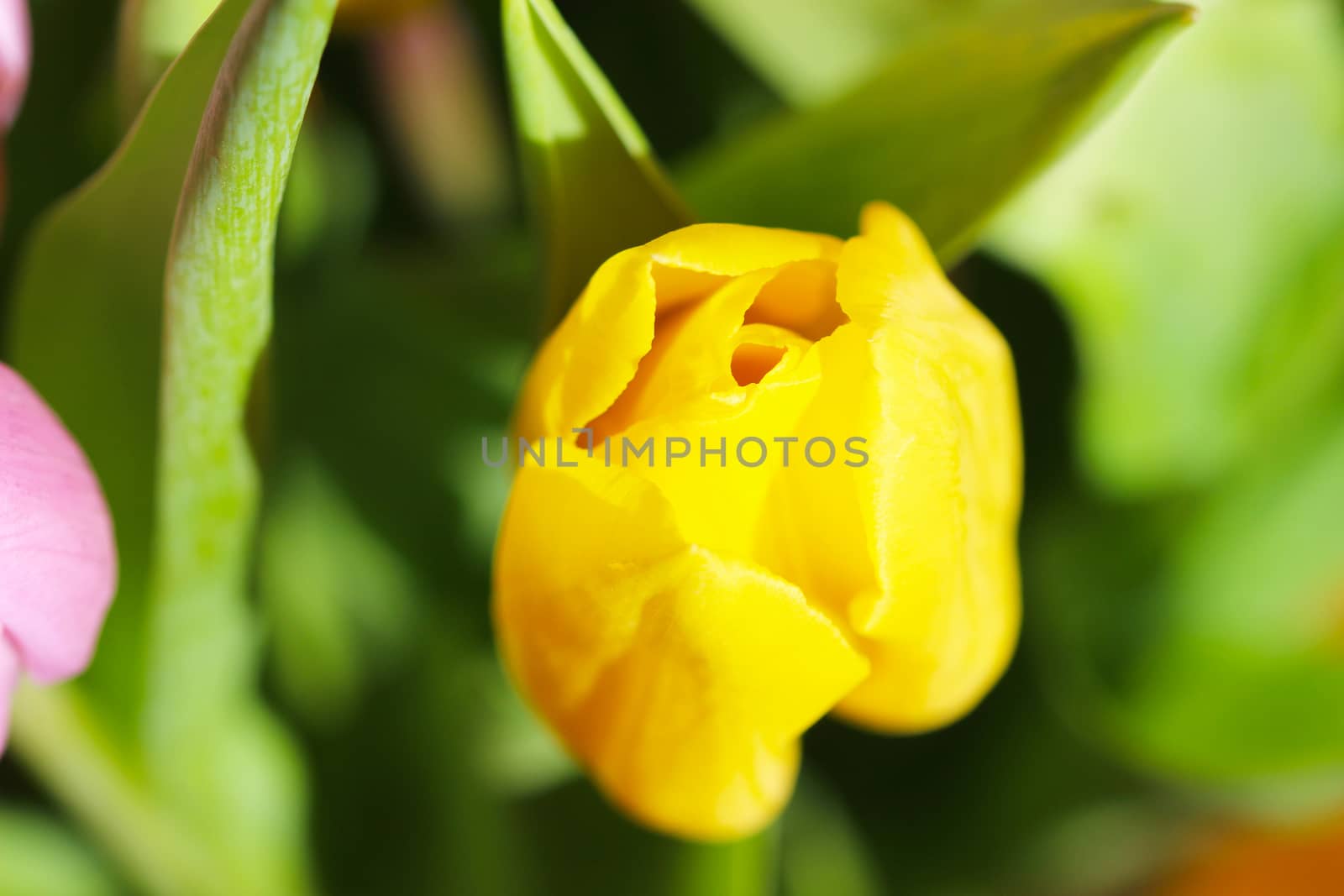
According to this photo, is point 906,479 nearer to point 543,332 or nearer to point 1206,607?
point 543,332

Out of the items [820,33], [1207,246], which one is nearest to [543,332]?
[820,33]

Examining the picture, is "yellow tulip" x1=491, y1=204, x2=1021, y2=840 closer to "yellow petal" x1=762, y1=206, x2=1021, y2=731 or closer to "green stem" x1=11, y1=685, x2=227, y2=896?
"yellow petal" x1=762, y1=206, x2=1021, y2=731

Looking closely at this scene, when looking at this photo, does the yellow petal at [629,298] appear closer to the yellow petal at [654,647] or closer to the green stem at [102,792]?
the yellow petal at [654,647]

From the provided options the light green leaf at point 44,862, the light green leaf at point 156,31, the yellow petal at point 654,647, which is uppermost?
the light green leaf at point 156,31

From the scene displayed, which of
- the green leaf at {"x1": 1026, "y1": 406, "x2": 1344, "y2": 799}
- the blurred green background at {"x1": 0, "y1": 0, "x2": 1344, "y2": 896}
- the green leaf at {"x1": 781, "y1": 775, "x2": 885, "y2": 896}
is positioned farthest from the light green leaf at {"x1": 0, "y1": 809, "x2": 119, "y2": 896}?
the green leaf at {"x1": 1026, "y1": 406, "x2": 1344, "y2": 799}

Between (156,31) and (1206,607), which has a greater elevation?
(156,31)

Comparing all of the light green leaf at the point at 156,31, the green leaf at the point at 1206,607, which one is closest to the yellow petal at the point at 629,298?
the light green leaf at the point at 156,31
